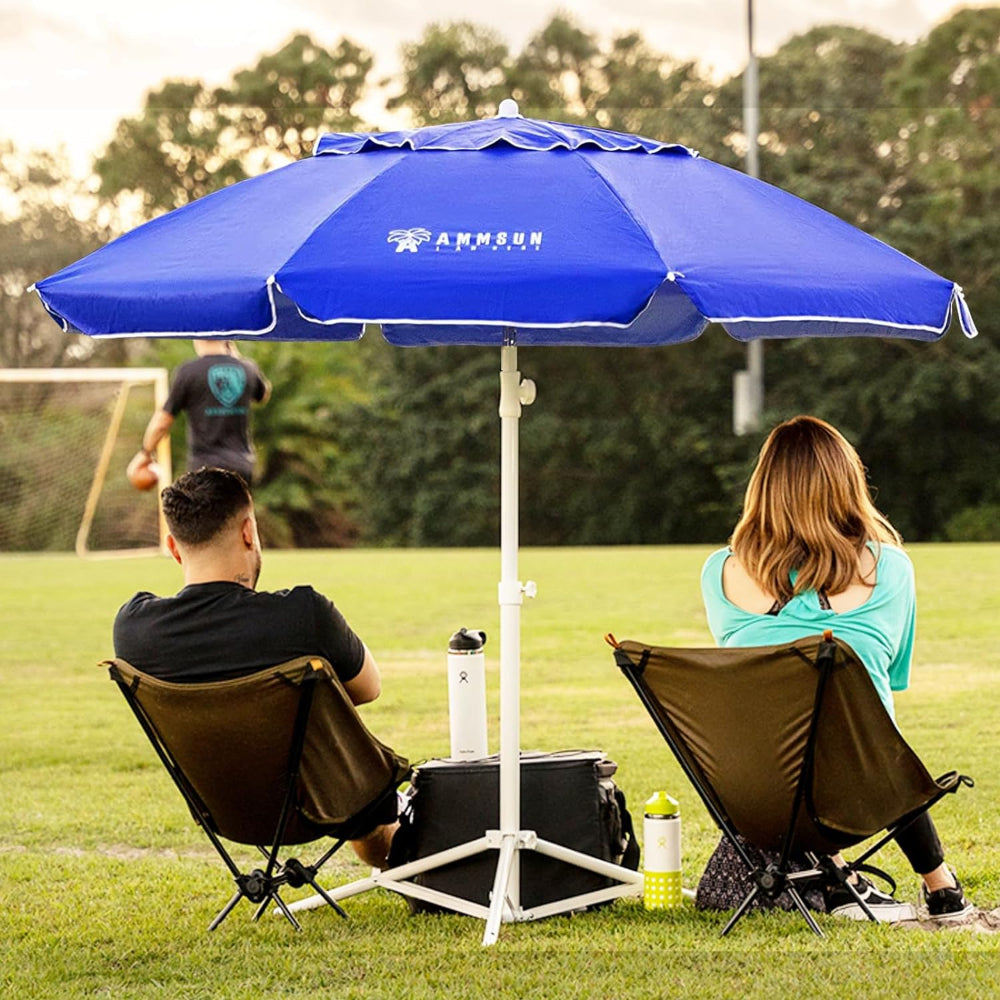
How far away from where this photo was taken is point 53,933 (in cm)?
453

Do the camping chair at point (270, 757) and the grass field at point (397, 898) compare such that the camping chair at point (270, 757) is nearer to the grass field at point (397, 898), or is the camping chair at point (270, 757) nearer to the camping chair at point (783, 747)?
the grass field at point (397, 898)

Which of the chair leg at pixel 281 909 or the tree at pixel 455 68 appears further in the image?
the tree at pixel 455 68

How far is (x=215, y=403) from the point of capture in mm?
9688

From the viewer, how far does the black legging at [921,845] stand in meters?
4.52

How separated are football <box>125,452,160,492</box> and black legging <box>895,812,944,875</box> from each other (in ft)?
22.4

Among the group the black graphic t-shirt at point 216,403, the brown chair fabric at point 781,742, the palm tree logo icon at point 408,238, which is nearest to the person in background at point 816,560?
the brown chair fabric at point 781,742

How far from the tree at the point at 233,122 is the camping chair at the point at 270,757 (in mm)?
38398

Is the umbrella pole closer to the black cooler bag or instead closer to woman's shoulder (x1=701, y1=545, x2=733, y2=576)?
the black cooler bag

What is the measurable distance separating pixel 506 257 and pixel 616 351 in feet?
111

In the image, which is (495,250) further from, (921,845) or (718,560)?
(921,845)

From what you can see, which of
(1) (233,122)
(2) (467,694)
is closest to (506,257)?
(2) (467,694)

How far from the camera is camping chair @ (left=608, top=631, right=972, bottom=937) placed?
13.3ft

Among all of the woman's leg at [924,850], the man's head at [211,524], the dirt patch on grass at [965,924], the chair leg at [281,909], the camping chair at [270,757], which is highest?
the man's head at [211,524]

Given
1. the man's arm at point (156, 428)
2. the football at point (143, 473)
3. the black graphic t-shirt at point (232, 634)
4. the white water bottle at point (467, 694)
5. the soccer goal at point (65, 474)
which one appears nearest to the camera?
the black graphic t-shirt at point (232, 634)
